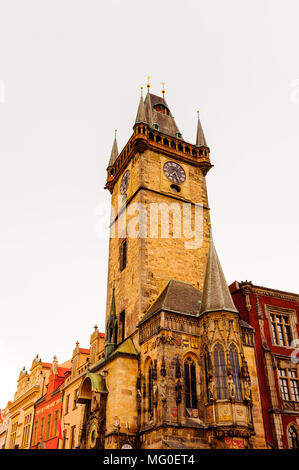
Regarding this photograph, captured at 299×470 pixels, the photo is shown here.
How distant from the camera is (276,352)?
92.8 feet

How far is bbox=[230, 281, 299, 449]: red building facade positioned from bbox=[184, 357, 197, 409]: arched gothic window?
4.65 meters

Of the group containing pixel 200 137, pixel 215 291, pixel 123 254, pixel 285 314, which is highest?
pixel 200 137

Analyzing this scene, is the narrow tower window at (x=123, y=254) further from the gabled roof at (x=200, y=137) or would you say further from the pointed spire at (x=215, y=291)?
the gabled roof at (x=200, y=137)

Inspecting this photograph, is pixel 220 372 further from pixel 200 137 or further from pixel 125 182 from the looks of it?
pixel 200 137

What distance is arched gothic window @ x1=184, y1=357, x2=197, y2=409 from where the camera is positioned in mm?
23759

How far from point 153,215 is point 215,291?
344 inches

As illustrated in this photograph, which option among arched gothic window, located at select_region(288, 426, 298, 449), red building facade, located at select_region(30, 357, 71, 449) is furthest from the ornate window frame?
red building facade, located at select_region(30, 357, 71, 449)

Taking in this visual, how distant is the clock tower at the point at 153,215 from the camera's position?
100 ft

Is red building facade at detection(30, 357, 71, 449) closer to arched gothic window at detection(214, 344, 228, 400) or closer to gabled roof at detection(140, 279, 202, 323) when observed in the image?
gabled roof at detection(140, 279, 202, 323)

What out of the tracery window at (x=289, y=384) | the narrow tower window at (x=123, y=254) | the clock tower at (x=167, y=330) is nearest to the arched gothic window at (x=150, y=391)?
the clock tower at (x=167, y=330)

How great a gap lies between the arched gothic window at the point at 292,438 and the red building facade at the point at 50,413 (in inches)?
750

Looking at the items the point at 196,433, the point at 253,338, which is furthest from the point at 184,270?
the point at 196,433

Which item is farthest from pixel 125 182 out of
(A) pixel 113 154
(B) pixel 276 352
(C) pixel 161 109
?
(B) pixel 276 352

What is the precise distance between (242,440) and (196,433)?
7.55 ft
